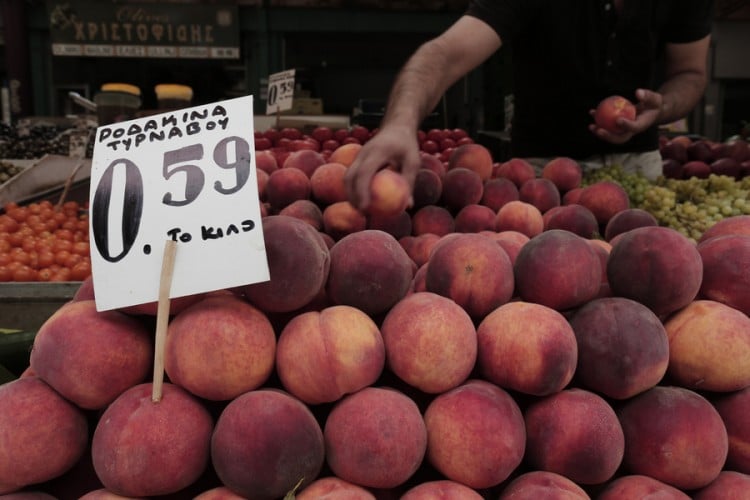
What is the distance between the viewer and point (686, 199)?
240 cm

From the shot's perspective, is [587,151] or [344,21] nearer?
A: [587,151]

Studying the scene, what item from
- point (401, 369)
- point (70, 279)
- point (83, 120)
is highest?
point (83, 120)

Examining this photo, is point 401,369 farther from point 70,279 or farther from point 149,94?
point 149,94

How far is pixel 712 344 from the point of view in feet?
2.95

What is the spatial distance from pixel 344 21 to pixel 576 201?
9.15 m

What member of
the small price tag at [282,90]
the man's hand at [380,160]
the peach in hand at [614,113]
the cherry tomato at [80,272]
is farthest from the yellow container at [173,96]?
the man's hand at [380,160]

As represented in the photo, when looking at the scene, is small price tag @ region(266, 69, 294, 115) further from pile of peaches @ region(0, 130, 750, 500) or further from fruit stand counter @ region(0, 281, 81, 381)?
pile of peaches @ region(0, 130, 750, 500)

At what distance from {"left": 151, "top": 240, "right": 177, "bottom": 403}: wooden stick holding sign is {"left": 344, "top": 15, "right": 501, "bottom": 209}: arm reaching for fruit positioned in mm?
355

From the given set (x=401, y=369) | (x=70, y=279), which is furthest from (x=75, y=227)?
(x=401, y=369)

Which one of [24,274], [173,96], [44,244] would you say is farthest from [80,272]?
[173,96]

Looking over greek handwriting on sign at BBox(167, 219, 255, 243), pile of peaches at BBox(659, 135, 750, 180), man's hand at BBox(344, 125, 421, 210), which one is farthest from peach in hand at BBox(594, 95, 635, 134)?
greek handwriting on sign at BBox(167, 219, 255, 243)

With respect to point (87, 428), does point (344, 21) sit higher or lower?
higher

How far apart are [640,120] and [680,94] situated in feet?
1.53

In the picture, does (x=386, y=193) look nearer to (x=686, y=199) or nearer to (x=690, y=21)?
(x=686, y=199)
